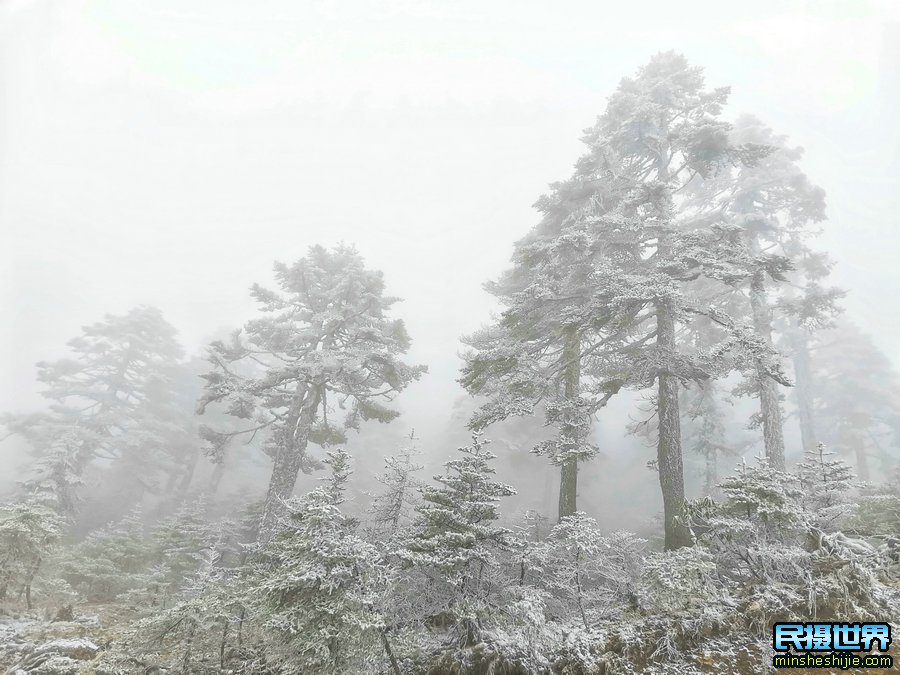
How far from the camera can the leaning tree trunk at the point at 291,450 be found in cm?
1378

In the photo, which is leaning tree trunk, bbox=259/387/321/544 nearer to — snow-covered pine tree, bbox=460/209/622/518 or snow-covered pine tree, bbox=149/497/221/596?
snow-covered pine tree, bbox=149/497/221/596

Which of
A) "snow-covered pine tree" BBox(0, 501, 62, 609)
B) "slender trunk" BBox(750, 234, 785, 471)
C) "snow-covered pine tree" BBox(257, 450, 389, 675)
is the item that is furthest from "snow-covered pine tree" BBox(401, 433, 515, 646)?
"slender trunk" BBox(750, 234, 785, 471)

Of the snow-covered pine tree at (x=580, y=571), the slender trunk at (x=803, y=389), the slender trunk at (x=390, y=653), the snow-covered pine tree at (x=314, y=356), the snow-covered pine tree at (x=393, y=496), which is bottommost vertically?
the slender trunk at (x=390, y=653)

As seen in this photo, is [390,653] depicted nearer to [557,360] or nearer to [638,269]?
[557,360]

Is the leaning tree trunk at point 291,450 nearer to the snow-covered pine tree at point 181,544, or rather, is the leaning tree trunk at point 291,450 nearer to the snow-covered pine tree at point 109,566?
the snow-covered pine tree at point 181,544

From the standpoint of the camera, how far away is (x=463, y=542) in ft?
19.1

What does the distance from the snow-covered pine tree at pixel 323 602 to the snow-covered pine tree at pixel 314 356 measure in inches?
372

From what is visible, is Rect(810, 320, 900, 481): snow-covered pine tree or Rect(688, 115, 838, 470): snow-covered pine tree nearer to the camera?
Rect(688, 115, 838, 470): snow-covered pine tree

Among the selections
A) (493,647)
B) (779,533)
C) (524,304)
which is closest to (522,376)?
(524,304)

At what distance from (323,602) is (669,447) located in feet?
30.1

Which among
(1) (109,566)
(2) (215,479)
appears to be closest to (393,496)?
(1) (109,566)

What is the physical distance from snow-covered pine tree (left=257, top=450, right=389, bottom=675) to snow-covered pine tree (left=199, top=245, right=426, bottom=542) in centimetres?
945

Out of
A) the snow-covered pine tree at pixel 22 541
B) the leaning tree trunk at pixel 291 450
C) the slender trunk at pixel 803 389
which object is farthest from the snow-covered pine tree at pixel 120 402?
the slender trunk at pixel 803 389

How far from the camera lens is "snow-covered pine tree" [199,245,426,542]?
576 inches
